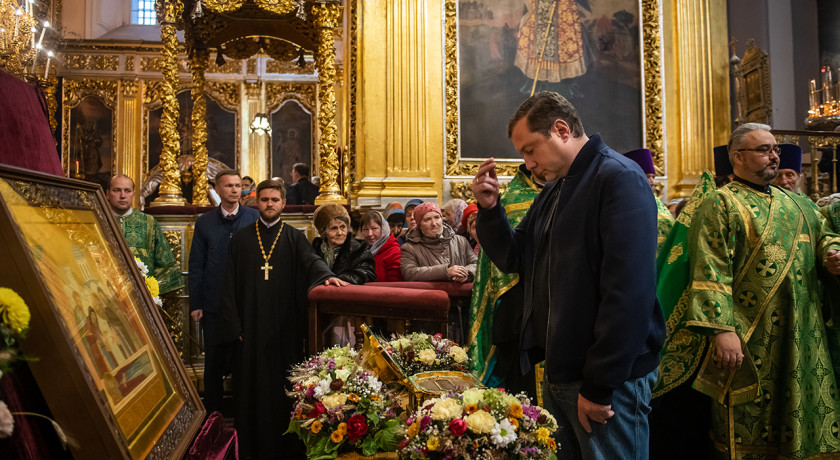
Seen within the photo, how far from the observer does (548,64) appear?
27.5ft

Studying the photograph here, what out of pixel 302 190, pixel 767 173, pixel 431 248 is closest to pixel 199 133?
pixel 302 190

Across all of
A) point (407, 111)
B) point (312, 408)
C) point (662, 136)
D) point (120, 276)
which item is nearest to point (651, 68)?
point (662, 136)

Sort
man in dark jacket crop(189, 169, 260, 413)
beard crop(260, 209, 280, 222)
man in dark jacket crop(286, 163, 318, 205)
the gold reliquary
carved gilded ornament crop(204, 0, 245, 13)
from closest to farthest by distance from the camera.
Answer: the gold reliquary < beard crop(260, 209, 280, 222) < man in dark jacket crop(189, 169, 260, 413) < carved gilded ornament crop(204, 0, 245, 13) < man in dark jacket crop(286, 163, 318, 205)

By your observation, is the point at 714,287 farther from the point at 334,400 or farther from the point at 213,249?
the point at 213,249

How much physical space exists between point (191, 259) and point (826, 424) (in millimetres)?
4771

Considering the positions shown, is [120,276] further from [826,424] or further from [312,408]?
[826,424]

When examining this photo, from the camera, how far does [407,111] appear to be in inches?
317

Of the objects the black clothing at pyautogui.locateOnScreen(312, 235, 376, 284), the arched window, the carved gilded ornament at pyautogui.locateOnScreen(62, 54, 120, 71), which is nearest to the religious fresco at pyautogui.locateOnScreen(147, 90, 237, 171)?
the carved gilded ornament at pyautogui.locateOnScreen(62, 54, 120, 71)

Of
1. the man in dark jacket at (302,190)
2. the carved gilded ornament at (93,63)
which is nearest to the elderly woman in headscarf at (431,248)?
the man in dark jacket at (302,190)

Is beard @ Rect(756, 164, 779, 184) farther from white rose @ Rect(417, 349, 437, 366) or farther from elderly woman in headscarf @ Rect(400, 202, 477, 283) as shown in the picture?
white rose @ Rect(417, 349, 437, 366)

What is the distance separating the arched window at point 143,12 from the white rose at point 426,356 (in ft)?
56.2

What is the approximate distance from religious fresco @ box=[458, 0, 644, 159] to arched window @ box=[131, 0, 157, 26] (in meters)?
12.3

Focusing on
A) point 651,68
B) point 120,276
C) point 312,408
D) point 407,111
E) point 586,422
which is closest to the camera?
point 120,276

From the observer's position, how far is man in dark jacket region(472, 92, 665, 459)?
191cm
